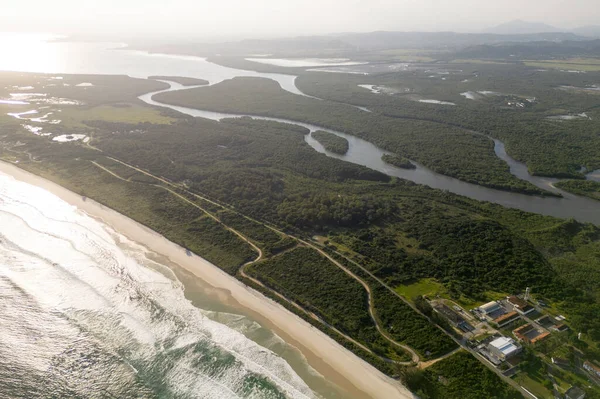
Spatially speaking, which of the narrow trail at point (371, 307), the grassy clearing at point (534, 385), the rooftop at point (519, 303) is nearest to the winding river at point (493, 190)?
the rooftop at point (519, 303)

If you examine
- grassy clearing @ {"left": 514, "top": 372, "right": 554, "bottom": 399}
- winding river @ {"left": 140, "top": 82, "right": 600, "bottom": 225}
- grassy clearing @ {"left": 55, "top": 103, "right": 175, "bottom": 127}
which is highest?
grassy clearing @ {"left": 55, "top": 103, "right": 175, "bottom": 127}

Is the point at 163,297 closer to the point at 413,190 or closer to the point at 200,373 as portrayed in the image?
the point at 200,373

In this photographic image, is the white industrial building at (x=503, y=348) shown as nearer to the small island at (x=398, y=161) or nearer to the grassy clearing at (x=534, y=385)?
the grassy clearing at (x=534, y=385)

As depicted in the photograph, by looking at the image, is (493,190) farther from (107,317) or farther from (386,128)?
(107,317)

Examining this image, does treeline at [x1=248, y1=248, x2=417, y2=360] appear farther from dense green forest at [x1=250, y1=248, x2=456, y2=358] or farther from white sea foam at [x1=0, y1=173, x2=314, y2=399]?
white sea foam at [x1=0, y1=173, x2=314, y2=399]

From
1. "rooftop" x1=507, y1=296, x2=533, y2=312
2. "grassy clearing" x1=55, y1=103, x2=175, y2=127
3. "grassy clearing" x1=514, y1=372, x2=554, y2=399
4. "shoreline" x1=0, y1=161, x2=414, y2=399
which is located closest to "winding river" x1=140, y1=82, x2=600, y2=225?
"rooftop" x1=507, y1=296, x2=533, y2=312

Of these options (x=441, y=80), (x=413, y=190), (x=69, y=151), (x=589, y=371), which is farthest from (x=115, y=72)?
(x=589, y=371)

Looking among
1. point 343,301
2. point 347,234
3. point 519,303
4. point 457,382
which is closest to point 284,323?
point 343,301
